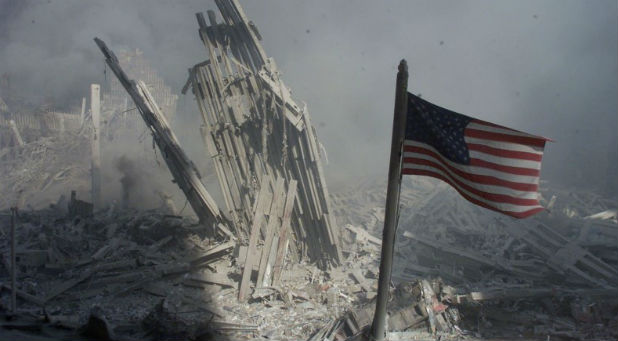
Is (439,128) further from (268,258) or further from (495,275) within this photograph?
(495,275)

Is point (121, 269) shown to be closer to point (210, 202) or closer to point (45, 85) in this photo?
point (210, 202)

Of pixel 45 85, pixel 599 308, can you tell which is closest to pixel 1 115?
pixel 45 85

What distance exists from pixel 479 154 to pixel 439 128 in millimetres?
321

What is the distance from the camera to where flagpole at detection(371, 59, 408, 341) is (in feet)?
7.86

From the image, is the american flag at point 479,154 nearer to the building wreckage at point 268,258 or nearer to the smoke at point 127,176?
the building wreckage at point 268,258

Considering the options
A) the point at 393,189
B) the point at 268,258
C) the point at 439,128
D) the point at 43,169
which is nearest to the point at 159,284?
the point at 268,258

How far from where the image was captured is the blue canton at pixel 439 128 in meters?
2.63

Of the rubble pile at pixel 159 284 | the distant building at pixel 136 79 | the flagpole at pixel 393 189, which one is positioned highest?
the distant building at pixel 136 79

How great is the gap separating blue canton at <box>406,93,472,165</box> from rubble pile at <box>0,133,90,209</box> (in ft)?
52.3

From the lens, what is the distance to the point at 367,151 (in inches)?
925

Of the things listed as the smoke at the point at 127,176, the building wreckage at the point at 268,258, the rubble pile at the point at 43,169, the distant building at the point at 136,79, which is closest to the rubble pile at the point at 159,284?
the building wreckage at the point at 268,258

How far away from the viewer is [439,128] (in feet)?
8.71

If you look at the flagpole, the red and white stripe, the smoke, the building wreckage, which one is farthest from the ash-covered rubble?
the smoke

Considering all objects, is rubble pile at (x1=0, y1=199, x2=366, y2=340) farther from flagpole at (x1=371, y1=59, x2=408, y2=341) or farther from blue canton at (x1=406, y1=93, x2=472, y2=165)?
blue canton at (x1=406, y1=93, x2=472, y2=165)
